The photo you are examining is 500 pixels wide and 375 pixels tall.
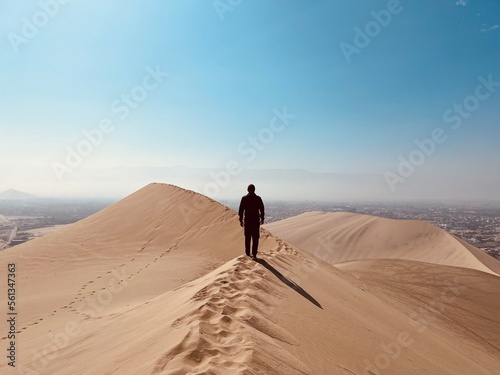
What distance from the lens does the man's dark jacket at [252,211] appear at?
6.61m

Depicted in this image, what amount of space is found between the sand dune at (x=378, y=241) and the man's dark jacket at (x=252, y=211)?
24315 millimetres

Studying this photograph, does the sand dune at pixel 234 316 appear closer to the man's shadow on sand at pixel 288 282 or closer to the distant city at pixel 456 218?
the man's shadow on sand at pixel 288 282

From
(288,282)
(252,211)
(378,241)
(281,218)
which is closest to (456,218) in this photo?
(281,218)

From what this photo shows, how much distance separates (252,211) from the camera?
22.0 feet

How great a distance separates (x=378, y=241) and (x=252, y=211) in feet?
99.5

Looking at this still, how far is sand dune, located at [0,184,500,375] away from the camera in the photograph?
3.01 meters

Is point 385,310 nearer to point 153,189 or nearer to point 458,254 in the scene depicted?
point 153,189

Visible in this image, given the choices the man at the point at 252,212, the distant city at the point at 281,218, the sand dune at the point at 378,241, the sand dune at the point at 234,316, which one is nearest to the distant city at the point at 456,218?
the distant city at the point at 281,218

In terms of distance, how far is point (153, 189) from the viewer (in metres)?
22.7

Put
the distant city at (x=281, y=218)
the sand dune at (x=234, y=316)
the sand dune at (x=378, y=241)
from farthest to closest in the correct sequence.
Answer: the distant city at (x=281, y=218)
the sand dune at (x=378, y=241)
the sand dune at (x=234, y=316)

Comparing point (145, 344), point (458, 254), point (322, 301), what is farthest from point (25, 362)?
point (458, 254)

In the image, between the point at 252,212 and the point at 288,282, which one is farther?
the point at 252,212

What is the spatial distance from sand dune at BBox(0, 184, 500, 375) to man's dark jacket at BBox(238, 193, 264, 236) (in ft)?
2.42

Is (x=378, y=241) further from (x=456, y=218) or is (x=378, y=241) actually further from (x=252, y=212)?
(x=456, y=218)
